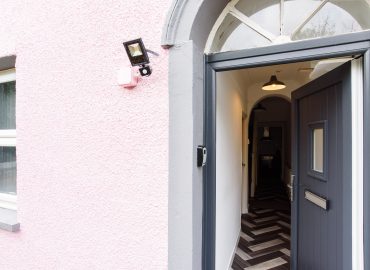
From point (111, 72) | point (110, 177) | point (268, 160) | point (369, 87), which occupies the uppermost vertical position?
point (111, 72)

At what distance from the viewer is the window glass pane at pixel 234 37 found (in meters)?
1.57

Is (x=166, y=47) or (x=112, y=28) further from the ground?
(x=112, y=28)

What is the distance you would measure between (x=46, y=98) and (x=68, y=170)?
0.61 metres

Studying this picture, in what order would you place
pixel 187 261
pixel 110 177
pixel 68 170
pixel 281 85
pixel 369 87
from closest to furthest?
pixel 369 87 → pixel 187 261 → pixel 110 177 → pixel 68 170 → pixel 281 85

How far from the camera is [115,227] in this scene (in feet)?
5.55

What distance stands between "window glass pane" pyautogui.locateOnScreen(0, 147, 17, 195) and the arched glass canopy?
2.21m

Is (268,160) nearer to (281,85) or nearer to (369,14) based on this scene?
(281,85)

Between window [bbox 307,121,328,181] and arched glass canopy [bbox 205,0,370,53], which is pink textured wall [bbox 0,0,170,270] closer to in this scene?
arched glass canopy [bbox 205,0,370,53]

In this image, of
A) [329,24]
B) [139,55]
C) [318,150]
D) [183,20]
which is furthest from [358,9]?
[139,55]

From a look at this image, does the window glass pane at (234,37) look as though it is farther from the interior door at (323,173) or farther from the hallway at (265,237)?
the hallway at (265,237)

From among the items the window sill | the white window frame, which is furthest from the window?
the white window frame

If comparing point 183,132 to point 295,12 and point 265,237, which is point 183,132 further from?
point 265,237

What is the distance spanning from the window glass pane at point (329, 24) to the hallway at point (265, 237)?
2.84m

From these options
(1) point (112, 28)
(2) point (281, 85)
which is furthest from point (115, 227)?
(2) point (281, 85)
